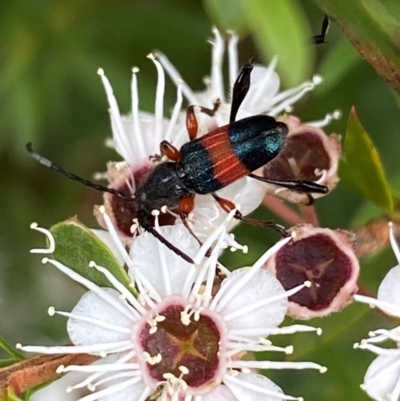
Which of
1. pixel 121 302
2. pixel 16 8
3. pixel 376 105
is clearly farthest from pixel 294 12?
pixel 16 8

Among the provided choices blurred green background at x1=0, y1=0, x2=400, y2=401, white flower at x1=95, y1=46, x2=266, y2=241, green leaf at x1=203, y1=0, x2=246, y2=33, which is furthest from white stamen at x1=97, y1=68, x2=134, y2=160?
blurred green background at x1=0, y1=0, x2=400, y2=401

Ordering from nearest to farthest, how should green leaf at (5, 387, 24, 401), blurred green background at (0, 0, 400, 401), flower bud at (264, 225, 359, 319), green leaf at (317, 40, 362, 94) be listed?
green leaf at (5, 387, 24, 401) < flower bud at (264, 225, 359, 319) < green leaf at (317, 40, 362, 94) < blurred green background at (0, 0, 400, 401)

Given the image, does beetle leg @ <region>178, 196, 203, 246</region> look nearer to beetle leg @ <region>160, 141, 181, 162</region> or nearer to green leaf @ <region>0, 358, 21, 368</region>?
beetle leg @ <region>160, 141, 181, 162</region>

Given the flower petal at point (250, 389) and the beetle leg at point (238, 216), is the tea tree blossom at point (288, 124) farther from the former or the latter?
the flower petal at point (250, 389)

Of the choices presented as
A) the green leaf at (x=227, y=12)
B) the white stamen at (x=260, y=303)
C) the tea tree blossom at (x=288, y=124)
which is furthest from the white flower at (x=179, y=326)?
the green leaf at (x=227, y=12)

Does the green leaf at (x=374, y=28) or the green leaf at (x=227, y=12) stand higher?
the green leaf at (x=227, y=12)

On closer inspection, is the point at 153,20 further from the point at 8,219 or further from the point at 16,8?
the point at 8,219
